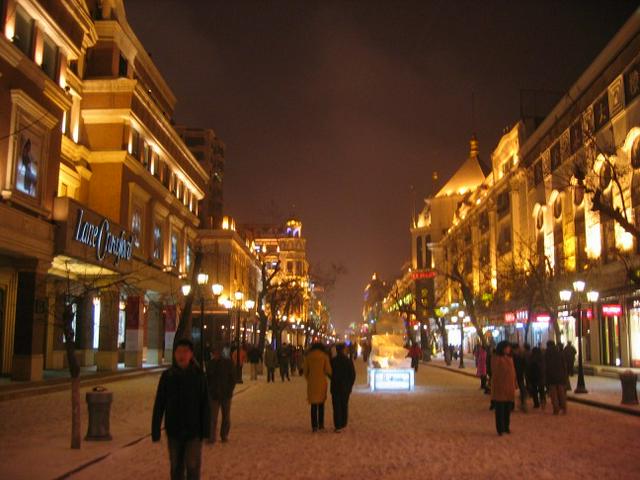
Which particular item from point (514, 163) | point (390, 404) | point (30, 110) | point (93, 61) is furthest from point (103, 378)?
point (514, 163)

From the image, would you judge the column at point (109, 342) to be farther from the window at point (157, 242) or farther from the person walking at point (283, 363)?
the window at point (157, 242)

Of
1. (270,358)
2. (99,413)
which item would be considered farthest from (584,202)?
(99,413)

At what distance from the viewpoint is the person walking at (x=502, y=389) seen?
13938 mm

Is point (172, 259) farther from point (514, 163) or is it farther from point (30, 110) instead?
point (514, 163)

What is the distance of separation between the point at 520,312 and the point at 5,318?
31350mm

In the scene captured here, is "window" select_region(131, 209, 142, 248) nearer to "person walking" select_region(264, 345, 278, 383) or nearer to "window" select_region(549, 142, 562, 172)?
"person walking" select_region(264, 345, 278, 383)

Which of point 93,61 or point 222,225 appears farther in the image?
point 222,225

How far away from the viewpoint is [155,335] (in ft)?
143

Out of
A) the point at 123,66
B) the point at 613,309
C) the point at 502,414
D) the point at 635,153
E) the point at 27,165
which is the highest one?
the point at 123,66

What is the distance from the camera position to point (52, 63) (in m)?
27.5

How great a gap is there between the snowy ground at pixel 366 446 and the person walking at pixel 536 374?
1037mm

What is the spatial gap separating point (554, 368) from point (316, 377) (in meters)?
6.40

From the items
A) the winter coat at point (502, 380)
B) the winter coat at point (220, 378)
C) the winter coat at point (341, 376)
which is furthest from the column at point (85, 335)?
the winter coat at point (502, 380)

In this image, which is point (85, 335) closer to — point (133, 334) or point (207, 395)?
point (133, 334)
